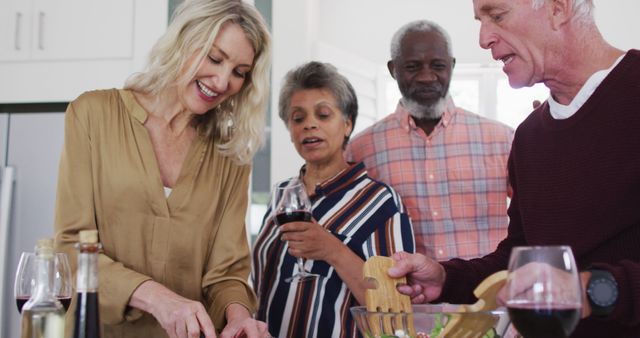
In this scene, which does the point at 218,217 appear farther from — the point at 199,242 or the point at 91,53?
the point at 91,53

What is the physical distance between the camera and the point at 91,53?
128 inches

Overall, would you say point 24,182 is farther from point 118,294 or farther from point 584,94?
point 584,94

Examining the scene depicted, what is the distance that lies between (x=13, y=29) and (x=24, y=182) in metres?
0.68

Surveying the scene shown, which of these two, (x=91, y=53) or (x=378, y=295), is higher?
(x=91, y=53)

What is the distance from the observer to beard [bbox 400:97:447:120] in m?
2.83

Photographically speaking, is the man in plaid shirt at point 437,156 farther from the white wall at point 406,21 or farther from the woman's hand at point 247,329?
the white wall at point 406,21

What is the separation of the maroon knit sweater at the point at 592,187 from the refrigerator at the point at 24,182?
83.9 inches

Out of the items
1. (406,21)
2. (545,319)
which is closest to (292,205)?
(545,319)

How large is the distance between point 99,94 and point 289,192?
0.54 m

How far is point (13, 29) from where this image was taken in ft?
10.7

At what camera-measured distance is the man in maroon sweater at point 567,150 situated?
140 centimetres

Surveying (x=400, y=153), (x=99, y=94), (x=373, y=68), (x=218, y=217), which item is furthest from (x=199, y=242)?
(x=373, y=68)

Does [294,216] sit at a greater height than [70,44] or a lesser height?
lesser

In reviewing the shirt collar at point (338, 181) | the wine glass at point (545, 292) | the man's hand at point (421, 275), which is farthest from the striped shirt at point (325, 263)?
the wine glass at point (545, 292)
